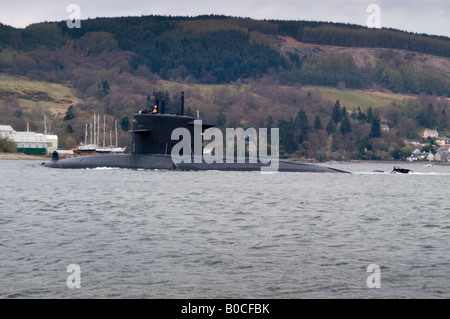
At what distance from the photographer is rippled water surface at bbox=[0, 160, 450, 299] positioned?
15539mm

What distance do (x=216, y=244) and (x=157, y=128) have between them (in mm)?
27030

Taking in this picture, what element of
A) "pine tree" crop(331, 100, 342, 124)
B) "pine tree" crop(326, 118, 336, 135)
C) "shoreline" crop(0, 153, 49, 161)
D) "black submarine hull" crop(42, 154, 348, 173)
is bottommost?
"shoreline" crop(0, 153, 49, 161)

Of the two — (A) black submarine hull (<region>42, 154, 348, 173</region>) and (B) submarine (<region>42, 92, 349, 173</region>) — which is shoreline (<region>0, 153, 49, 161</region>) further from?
(B) submarine (<region>42, 92, 349, 173</region>)

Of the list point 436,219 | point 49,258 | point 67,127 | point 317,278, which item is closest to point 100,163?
point 436,219

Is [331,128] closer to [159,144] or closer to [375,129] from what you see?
[375,129]

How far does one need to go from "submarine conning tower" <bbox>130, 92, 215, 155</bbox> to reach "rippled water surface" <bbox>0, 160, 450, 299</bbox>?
9187 mm

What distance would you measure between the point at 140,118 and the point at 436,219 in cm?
2319

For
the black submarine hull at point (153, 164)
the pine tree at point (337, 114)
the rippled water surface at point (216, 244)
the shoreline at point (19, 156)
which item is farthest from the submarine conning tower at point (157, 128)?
the pine tree at point (337, 114)

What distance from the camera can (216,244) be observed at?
20594 millimetres

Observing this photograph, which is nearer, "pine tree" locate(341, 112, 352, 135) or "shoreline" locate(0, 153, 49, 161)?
"shoreline" locate(0, 153, 49, 161)

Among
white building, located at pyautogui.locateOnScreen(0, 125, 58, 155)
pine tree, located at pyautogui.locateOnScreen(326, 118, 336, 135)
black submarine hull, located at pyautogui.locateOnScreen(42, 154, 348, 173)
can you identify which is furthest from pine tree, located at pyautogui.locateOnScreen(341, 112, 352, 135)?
black submarine hull, located at pyautogui.locateOnScreen(42, 154, 348, 173)

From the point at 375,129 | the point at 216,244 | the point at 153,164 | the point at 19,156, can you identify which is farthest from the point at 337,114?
the point at 216,244

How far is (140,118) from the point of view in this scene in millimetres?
46875

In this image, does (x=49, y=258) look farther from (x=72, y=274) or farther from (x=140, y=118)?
(x=140, y=118)
